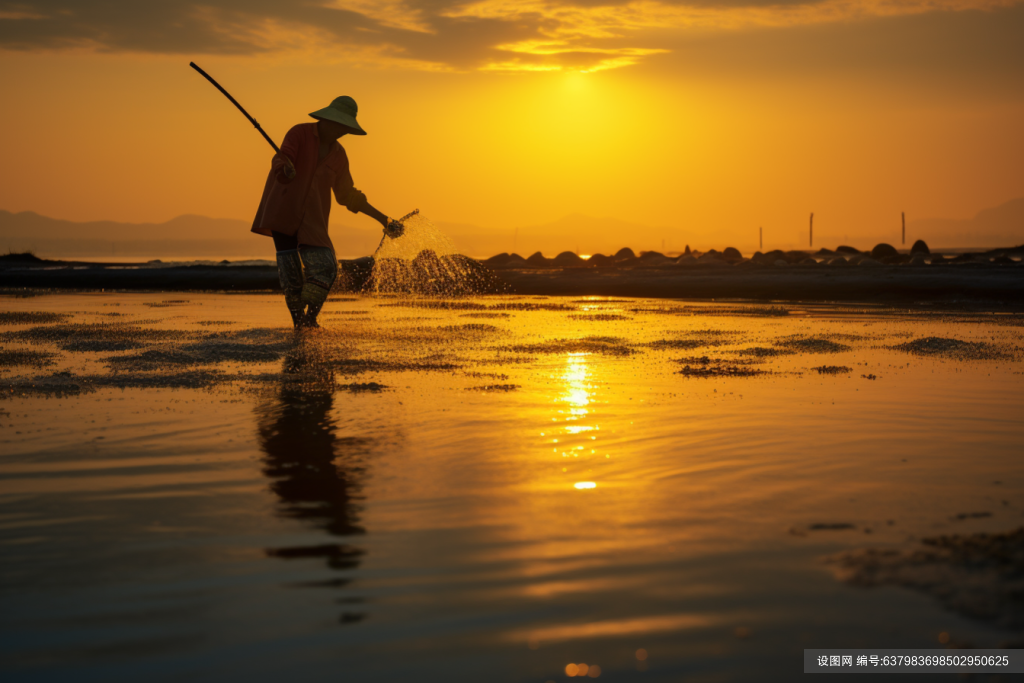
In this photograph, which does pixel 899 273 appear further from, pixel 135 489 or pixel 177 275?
pixel 177 275

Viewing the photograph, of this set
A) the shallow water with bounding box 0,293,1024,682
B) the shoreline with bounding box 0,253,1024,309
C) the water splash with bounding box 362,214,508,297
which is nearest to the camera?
the shallow water with bounding box 0,293,1024,682

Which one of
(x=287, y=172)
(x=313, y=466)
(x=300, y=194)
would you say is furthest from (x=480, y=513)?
(x=300, y=194)

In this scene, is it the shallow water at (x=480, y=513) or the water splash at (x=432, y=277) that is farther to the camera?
the water splash at (x=432, y=277)

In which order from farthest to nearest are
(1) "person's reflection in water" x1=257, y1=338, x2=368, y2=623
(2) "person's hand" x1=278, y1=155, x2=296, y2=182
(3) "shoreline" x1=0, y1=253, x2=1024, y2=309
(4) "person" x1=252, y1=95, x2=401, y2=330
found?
(3) "shoreline" x1=0, y1=253, x2=1024, y2=309 → (4) "person" x1=252, y1=95, x2=401, y2=330 → (2) "person's hand" x1=278, y1=155, x2=296, y2=182 → (1) "person's reflection in water" x1=257, y1=338, x2=368, y2=623

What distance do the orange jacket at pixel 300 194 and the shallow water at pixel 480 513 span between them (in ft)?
9.22

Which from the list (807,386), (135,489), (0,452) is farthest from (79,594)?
(807,386)

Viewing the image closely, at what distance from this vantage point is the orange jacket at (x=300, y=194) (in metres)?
9.64

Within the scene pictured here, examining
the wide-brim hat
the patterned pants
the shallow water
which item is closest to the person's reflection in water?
the shallow water

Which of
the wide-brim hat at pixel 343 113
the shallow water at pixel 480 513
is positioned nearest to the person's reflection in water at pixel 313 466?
the shallow water at pixel 480 513

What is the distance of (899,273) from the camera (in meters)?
20.2

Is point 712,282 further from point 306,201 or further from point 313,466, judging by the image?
point 313,466

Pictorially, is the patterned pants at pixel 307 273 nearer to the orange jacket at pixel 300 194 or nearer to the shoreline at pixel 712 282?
the orange jacket at pixel 300 194

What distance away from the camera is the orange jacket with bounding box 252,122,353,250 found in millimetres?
9641

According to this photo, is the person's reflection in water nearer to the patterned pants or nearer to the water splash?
the patterned pants
